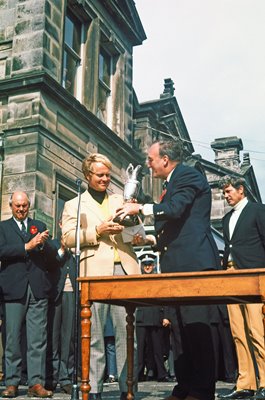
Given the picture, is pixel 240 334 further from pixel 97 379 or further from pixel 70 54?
pixel 70 54

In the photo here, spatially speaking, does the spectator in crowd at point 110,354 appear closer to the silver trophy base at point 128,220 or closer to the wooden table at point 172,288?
the silver trophy base at point 128,220

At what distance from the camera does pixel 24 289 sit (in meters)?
6.32

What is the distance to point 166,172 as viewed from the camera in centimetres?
496

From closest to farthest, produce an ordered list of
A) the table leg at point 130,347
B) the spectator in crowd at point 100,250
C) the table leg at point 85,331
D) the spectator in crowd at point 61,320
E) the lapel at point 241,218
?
the table leg at point 85,331 → the table leg at point 130,347 → the spectator in crowd at point 100,250 → the lapel at point 241,218 → the spectator in crowd at point 61,320

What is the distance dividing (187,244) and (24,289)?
238 centimetres

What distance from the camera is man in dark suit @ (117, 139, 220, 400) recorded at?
4559mm

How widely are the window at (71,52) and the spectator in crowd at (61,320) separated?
21.8 ft

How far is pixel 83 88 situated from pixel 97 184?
29.9ft

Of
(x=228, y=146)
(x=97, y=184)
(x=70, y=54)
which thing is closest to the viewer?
(x=97, y=184)

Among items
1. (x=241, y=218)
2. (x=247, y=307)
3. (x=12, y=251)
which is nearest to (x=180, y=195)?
(x=241, y=218)

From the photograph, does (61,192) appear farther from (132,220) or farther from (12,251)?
(132,220)

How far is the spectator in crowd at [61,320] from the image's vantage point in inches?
286

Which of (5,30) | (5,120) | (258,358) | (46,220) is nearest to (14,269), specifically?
(258,358)

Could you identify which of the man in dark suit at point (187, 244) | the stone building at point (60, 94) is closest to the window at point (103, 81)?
the stone building at point (60, 94)
